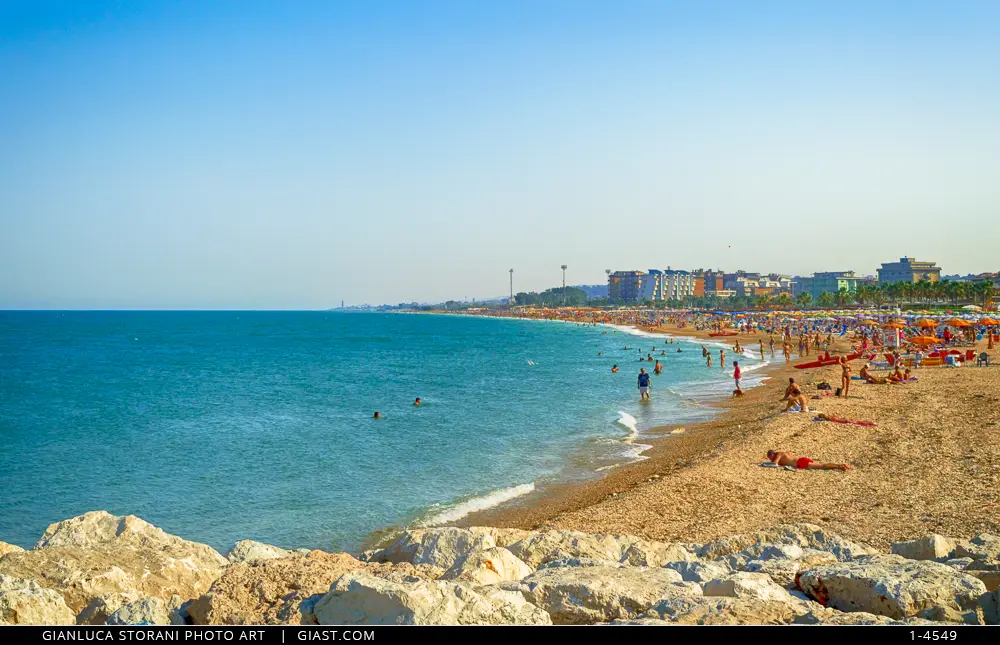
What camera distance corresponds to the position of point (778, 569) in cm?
527

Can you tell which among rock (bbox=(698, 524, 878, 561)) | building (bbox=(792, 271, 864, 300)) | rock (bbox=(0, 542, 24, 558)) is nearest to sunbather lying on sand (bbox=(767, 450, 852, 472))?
rock (bbox=(698, 524, 878, 561))

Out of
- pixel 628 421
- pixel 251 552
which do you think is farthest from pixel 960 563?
pixel 628 421

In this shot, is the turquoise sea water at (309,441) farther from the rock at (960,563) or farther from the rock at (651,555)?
the rock at (960,563)

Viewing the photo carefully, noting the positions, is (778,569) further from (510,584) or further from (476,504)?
(476,504)

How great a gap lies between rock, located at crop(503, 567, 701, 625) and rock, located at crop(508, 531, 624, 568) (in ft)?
4.01

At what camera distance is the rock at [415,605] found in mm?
3754

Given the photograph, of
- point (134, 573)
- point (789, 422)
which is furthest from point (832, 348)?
point (134, 573)

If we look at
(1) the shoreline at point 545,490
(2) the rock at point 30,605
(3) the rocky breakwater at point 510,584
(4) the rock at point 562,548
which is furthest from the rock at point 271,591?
(1) the shoreline at point 545,490

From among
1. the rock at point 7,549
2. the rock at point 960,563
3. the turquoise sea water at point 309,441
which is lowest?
the turquoise sea water at point 309,441

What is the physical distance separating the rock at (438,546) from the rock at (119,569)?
5.14 ft

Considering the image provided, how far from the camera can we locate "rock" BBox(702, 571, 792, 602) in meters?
4.43

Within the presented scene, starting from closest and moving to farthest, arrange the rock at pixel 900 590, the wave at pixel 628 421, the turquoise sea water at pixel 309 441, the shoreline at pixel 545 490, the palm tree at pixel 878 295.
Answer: the rock at pixel 900 590 → the shoreline at pixel 545 490 → the turquoise sea water at pixel 309 441 → the wave at pixel 628 421 → the palm tree at pixel 878 295

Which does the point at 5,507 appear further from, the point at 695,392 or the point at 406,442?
the point at 695,392

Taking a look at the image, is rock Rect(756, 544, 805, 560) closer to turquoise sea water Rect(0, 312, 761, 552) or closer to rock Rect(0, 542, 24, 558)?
rock Rect(0, 542, 24, 558)
